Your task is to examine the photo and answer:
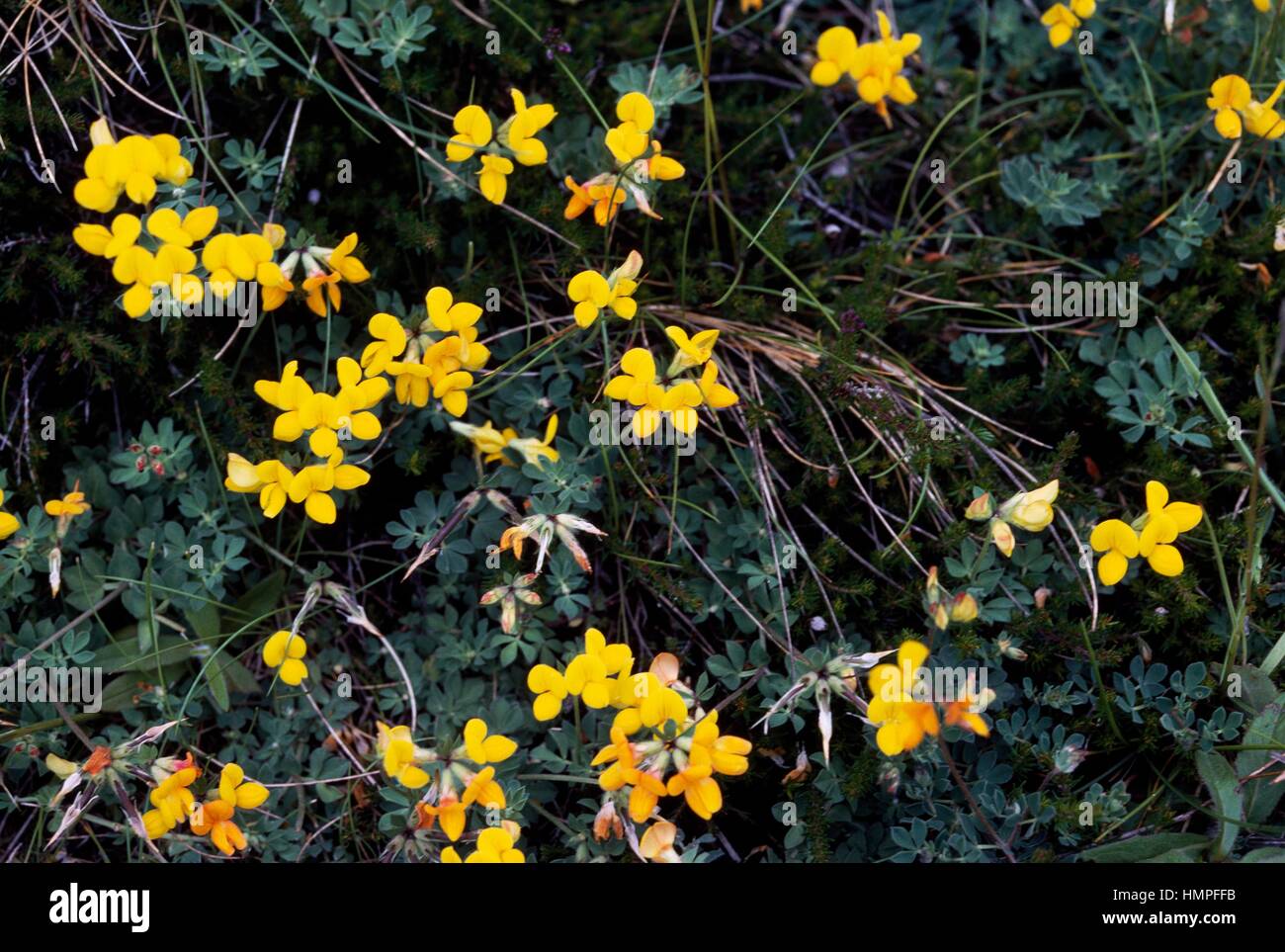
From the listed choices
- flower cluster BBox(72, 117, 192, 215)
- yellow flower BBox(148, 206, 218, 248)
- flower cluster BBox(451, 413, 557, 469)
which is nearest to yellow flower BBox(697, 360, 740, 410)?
flower cluster BBox(451, 413, 557, 469)

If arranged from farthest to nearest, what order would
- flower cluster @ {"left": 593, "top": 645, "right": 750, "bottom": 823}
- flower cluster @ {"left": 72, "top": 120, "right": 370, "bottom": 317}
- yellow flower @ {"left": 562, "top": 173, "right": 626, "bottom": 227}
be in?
yellow flower @ {"left": 562, "top": 173, "right": 626, "bottom": 227} < flower cluster @ {"left": 72, "top": 120, "right": 370, "bottom": 317} < flower cluster @ {"left": 593, "top": 645, "right": 750, "bottom": 823}

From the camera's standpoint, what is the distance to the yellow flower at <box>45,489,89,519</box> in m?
3.16

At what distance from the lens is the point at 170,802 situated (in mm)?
2848

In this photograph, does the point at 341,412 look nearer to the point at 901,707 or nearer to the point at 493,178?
the point at 493,178

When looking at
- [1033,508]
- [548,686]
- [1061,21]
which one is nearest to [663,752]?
[548,686]

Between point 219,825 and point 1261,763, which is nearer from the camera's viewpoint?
point 219,825

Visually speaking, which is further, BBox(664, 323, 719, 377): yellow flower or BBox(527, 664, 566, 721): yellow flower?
BBox(664, 323, 719, 377): yellow flower

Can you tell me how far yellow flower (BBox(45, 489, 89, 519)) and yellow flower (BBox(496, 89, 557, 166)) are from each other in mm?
1645

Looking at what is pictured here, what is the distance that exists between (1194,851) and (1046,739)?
0.46 m

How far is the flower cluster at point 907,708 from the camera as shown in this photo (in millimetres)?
2516

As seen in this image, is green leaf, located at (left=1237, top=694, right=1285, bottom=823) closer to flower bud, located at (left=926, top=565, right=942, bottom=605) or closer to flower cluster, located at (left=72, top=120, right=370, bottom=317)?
flower bud, located at (left=926, top=565, right=942, bottom=605)

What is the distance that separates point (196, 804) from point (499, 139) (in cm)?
207
